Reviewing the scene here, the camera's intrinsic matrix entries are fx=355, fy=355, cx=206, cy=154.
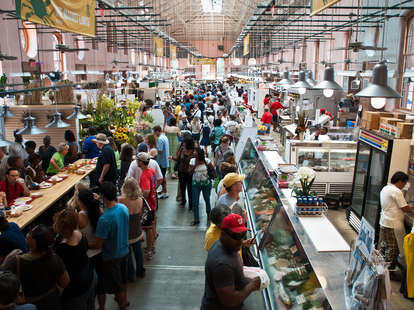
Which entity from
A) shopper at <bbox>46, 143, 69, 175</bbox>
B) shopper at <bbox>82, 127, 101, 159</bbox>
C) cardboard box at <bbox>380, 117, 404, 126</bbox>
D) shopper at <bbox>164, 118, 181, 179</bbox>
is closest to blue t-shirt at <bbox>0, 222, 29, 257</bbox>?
shopper at <bbox>46, 143, 69, 175</bbox>

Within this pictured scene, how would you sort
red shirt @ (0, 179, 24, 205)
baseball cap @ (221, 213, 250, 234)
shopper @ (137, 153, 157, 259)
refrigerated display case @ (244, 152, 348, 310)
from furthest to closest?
red shirt @ (0, 179, 24, 205)
shopper @ (137, 153, 157, 259)
refrigerated display case @ (244, 152, 348, 310)
baseball cap @ (221, 213, 250, 234)

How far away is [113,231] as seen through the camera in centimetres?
374

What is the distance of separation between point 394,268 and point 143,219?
3745 mm

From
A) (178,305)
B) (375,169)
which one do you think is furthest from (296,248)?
(375,169)

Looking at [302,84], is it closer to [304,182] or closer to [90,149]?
[304,182]

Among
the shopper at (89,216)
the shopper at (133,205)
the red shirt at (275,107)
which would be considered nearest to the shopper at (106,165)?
the shopper at (133,205)

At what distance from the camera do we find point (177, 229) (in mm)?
6414

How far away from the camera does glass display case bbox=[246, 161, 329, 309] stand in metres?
2.98

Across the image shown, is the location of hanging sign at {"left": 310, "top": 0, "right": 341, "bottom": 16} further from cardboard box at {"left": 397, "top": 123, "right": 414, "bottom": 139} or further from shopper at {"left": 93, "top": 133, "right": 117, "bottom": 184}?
shopper at {"left": 93, "top": 133, "right": 117, "bottom": 184}

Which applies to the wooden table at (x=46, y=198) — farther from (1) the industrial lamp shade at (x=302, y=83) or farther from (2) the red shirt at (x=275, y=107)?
(2) the red shirt at (x=275, y=107)

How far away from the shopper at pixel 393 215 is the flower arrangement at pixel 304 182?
4.77 feet

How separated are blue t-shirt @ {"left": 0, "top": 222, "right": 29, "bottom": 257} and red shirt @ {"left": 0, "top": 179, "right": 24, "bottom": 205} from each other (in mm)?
2088

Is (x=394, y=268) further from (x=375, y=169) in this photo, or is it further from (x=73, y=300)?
(x=73, y=300)

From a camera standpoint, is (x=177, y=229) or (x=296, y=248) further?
(x=177, y=229)
